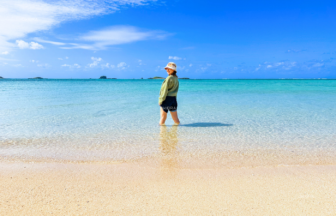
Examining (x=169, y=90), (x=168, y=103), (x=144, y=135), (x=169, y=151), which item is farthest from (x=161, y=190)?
(x=169, y=90)

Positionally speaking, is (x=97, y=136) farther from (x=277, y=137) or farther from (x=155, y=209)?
(x=277, y=137)

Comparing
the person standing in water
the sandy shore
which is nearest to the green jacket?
the person standing in water

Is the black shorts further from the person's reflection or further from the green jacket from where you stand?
the person's reflection

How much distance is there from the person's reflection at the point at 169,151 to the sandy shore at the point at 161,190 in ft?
0.13

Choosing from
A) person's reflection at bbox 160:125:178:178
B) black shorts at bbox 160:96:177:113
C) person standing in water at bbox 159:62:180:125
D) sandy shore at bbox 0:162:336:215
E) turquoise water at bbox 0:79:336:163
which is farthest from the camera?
black shorts at bbox 160:96:177:113

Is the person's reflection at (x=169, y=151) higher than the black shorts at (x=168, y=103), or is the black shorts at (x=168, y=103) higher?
the black shorts at (x=168, y=103)

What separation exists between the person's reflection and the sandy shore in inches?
1.6

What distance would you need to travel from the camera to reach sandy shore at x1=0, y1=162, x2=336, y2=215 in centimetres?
274

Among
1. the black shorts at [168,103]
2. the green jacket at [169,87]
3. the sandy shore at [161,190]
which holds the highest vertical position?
the green jacket at [169,87]

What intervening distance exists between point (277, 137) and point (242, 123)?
184cm

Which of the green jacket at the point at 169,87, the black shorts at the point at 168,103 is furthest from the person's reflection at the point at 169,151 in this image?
the green jacket at the point at 169,87

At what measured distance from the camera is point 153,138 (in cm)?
608

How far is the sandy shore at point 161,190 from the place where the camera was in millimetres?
2744

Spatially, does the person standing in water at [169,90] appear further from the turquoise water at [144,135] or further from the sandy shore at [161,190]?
the sandy shore at [161,190]
